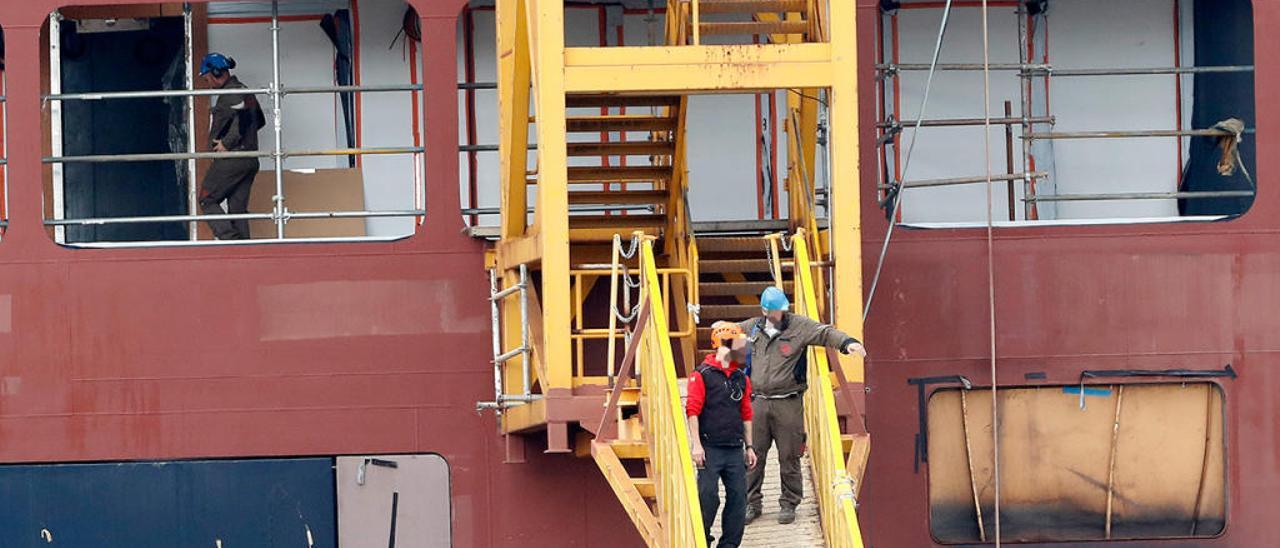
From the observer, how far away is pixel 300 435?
1568cm

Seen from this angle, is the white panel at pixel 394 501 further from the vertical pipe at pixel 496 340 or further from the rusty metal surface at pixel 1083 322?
the rusty metal surface at pixel 1083 322

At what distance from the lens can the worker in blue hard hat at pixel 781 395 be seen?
1238 centimetres

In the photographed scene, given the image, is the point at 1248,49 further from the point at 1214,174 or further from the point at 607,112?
the point at 607,112

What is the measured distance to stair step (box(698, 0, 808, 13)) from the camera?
1401 centimetres

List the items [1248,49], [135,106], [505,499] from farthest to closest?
[135,106], [1248,49], [505,499]

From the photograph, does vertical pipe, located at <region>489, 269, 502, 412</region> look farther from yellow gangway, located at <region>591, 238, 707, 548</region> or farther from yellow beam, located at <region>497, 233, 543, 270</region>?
yellow gangway, located at <region>591, 238, 707, 548</region>

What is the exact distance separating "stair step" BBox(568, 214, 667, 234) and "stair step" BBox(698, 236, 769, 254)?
39 centimetres

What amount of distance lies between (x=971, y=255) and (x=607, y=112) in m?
3.59

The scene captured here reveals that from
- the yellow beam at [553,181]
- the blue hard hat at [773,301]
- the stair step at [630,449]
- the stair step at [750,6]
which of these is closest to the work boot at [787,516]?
the stair step at [630,449]

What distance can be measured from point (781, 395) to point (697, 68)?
6.88 feet

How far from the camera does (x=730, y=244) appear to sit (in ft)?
50.9

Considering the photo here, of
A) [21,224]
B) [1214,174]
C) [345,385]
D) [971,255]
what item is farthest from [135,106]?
[1214,174]

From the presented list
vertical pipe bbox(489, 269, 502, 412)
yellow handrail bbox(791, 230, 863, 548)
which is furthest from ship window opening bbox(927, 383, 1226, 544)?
vertical pipe bbox(489, 269, 502, 412)

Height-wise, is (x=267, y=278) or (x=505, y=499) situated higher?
(x=267, y=278)
